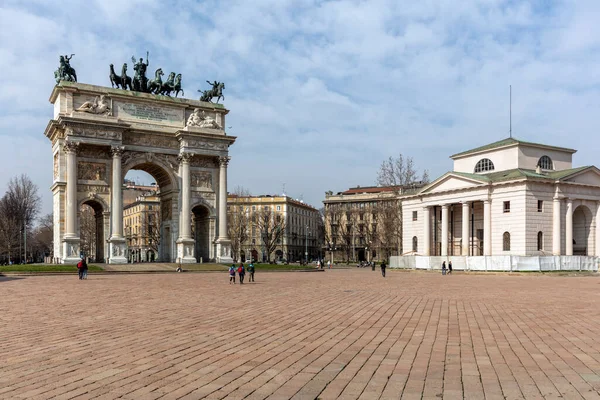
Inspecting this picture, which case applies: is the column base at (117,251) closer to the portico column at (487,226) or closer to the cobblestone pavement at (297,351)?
the cobblestone pavement at (297,351)

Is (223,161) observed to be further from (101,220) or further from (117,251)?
(117,251)

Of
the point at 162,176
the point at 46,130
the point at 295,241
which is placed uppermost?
the point at 46,130

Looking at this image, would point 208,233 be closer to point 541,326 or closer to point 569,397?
point 541,326

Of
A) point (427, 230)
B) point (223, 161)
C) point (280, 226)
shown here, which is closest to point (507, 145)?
point (427, 230)

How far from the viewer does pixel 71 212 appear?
50.1 m

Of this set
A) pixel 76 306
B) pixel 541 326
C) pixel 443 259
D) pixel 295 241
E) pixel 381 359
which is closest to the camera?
pixel 381 359

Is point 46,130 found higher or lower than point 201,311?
higher

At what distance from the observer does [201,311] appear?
16.6 m

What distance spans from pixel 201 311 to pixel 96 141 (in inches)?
1517

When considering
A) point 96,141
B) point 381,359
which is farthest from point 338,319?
point 96,141

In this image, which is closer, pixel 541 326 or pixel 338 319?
pixel 541 326

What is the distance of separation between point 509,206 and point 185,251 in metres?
32.3

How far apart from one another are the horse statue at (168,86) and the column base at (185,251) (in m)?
14.8

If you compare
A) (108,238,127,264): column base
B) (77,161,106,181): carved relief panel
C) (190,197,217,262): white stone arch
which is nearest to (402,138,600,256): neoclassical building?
(190,197,217,262): white stone arch
